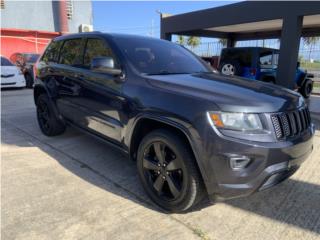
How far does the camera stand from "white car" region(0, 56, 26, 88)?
36.9 ft

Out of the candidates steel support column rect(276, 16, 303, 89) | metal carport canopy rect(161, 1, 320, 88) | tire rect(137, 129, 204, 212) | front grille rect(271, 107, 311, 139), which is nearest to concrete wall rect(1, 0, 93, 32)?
metal carport canopy rect(161, 1, 320, 88)

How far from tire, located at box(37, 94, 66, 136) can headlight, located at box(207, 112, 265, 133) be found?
3210 millimetres

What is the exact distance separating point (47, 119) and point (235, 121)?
3.84 metres

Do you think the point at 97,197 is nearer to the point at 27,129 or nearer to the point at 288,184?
the point at 288,184

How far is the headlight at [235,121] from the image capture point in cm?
232

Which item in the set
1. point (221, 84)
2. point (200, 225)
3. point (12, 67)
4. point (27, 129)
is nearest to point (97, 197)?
point (200, 225)

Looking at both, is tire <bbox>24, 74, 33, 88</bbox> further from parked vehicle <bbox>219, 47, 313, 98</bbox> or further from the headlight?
the headlight

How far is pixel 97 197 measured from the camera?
122 inches

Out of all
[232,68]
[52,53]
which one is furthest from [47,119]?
[232,68]

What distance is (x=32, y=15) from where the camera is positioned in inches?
827

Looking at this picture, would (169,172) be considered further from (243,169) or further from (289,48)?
(289,48)

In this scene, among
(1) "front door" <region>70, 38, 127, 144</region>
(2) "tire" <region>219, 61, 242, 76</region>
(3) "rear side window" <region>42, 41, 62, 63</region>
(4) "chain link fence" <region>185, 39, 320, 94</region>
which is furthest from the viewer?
(4) "chain link fence" <region>185, 39, 320, 94</region>

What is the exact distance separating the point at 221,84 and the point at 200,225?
1400mm

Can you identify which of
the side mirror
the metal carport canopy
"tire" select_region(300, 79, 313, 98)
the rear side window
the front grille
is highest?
the metal carport canopy
